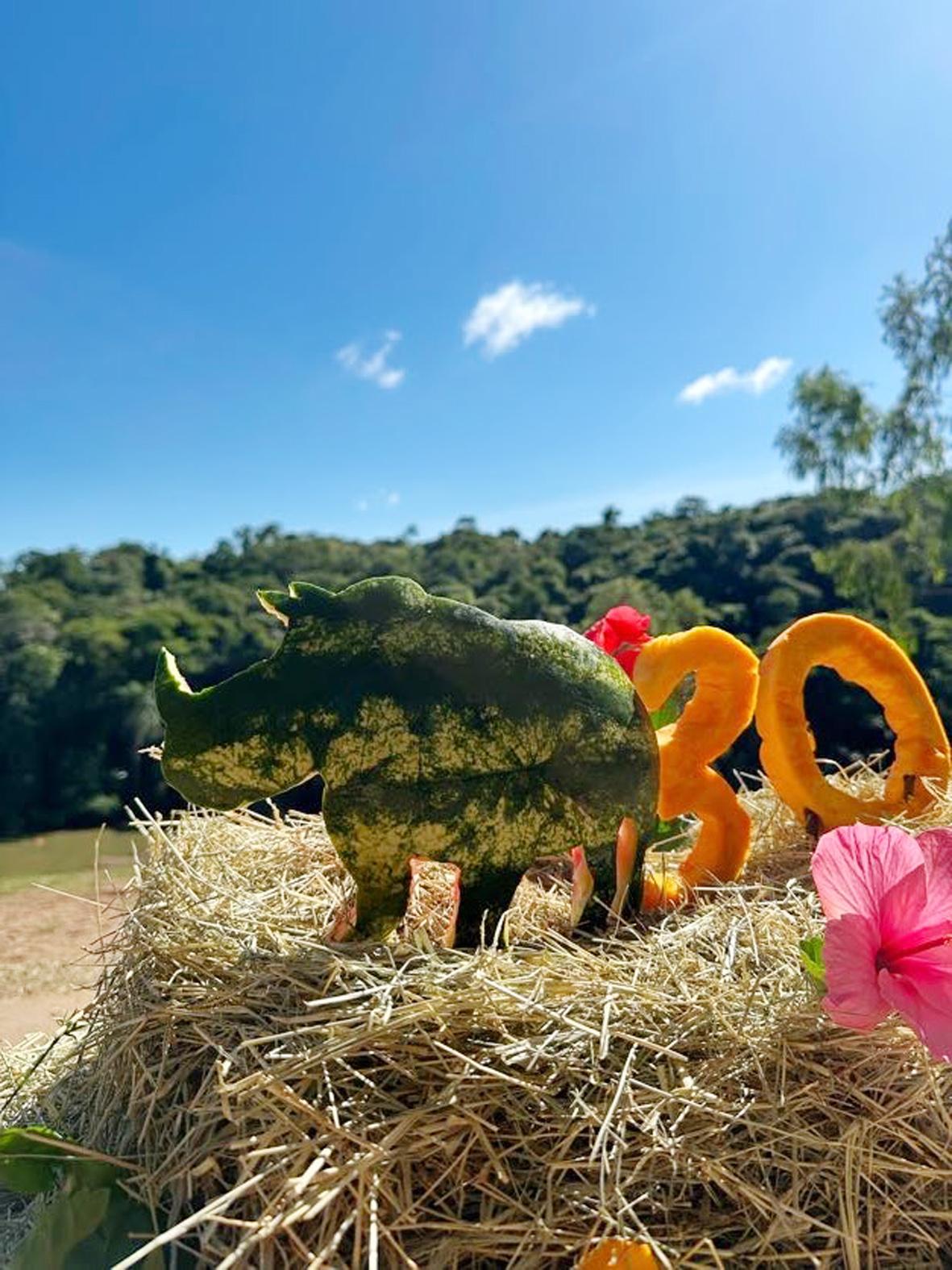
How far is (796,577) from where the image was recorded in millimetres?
13578

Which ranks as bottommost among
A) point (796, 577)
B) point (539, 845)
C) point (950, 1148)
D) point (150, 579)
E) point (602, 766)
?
point (950, 1148)

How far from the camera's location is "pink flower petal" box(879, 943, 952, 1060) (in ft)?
2.68

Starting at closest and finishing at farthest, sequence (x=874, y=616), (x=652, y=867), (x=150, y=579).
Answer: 1. (x=652, y=867)
2. (x=874, y=616)
3. (x=150, y=579)

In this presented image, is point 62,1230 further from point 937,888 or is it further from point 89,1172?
point 937,888

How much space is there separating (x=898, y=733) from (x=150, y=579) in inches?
1040

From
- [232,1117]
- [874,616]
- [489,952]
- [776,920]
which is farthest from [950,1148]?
[874,616]

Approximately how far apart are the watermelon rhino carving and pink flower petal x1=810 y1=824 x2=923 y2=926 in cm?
39

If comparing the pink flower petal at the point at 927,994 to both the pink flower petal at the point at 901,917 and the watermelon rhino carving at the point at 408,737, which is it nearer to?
the pink flower petal at the point at 901,917

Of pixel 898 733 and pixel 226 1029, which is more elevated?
pixel 898 733

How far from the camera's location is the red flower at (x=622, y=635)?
5.97 ft

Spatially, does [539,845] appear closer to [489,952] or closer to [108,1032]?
[489,952]

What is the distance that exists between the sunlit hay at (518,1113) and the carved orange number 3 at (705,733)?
18.7 inches

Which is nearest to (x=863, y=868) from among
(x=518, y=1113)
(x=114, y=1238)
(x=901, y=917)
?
(x=901, y=917)

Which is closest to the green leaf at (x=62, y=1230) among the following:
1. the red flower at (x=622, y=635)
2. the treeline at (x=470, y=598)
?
the red flower at (x=622, y=635)
